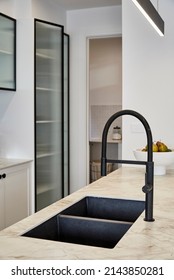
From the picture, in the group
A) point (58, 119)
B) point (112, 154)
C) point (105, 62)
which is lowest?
point (112, 154)

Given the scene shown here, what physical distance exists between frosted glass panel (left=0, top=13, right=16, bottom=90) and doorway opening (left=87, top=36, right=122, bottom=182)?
6.44 ft

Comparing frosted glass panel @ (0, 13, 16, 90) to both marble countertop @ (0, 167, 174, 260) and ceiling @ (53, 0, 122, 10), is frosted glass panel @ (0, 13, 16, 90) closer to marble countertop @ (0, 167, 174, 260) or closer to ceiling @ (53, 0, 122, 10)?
ceiling @ (53, 0, 122, 10)

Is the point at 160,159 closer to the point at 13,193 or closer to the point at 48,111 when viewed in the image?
the point at 13,193

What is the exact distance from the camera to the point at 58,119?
4.38 m

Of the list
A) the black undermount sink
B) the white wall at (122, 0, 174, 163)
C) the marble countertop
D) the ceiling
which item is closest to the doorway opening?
the ceiling

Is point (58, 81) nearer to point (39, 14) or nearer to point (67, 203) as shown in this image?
point (39, 14)

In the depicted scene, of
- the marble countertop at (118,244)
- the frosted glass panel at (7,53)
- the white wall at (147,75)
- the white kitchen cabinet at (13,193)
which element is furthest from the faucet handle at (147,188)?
the frosted glass panel at (7,53)

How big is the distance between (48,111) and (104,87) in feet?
5.80

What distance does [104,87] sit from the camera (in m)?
5.76

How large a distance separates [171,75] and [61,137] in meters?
1.62

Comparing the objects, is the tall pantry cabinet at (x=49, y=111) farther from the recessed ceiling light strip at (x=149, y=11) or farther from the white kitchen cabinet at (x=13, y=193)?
the recessed ceiling light strip at (x=149, y=11)

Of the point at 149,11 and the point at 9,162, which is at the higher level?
the point at 149,11

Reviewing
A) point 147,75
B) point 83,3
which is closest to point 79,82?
point 83,3

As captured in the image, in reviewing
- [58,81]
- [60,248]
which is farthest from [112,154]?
[60,248]
